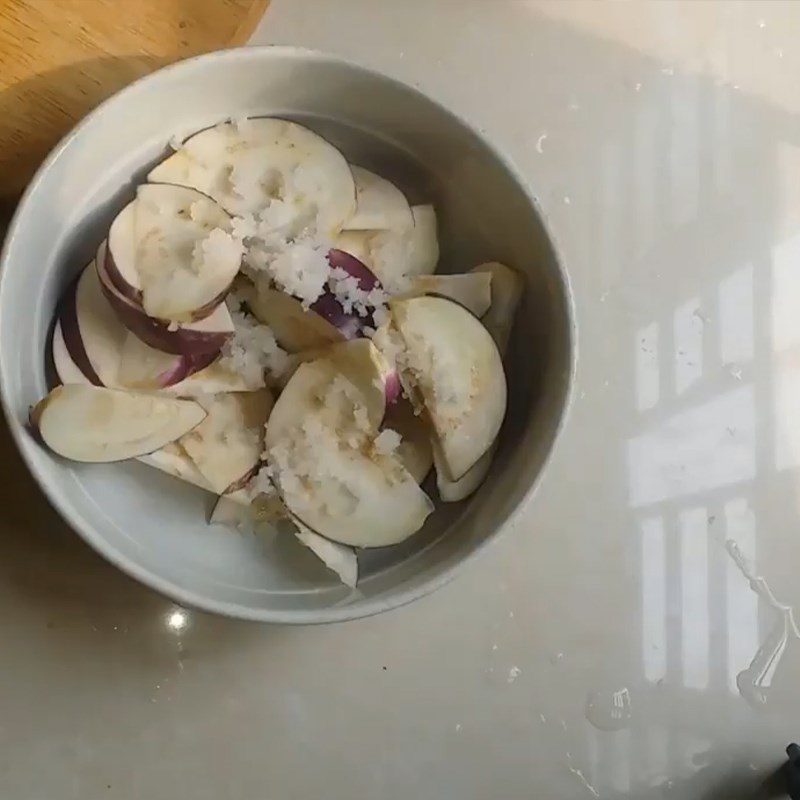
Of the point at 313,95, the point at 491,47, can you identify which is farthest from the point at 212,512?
the point at 491,47

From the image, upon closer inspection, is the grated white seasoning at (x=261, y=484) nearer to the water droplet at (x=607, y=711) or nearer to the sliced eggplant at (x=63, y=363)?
the sliced eggplant at (x=63, y=363)

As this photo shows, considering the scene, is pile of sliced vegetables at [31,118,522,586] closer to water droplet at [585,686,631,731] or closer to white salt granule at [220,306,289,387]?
white salt granule at [220,306,289,387]

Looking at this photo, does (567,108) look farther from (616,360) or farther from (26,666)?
(26,666)

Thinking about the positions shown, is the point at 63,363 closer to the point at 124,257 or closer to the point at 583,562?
the point at 124,257

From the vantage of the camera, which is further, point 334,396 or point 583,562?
point 583,562

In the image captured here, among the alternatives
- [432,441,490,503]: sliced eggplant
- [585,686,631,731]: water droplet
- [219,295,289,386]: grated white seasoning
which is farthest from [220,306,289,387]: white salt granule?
[585,686,631,731]: water droplet

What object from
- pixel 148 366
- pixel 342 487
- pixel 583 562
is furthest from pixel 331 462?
pixel 583 562

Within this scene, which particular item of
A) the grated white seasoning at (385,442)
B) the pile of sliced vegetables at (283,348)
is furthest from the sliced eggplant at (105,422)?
the grated white seasoning at (385,442)
